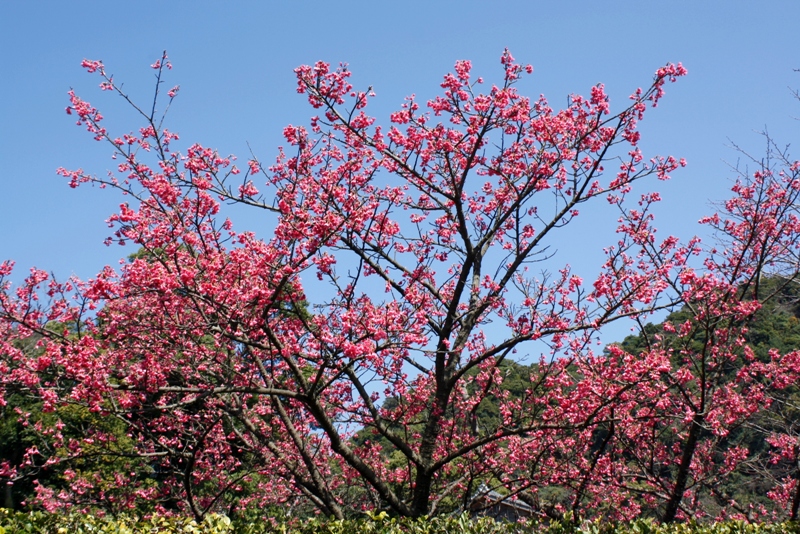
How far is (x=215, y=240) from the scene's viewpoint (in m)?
7.90

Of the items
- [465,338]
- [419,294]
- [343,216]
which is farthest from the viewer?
[465,338]

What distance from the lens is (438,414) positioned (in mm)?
8812

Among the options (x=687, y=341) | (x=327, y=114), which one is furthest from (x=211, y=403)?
(x=687, y=341)

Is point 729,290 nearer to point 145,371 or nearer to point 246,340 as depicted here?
point 246,340

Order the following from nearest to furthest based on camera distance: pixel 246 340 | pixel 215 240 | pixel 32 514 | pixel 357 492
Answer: pixel 32 514 < pixel 246 340 < pixel 215 240 < pixel 357 492

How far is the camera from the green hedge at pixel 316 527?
5801mm

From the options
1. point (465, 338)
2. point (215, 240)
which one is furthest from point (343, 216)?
point (465, 338)

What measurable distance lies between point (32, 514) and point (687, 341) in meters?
8.96

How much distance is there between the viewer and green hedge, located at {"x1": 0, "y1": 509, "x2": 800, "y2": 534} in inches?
228

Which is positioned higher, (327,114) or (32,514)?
(327,114)

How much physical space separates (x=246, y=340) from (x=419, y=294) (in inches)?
98.8

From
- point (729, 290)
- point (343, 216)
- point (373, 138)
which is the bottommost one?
point (729, 290)

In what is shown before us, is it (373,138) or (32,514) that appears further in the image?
(373,138)

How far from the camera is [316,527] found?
639 centimetres
